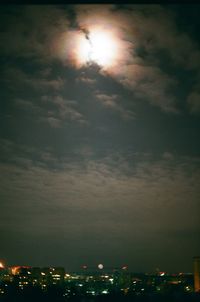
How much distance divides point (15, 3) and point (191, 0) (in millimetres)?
1215

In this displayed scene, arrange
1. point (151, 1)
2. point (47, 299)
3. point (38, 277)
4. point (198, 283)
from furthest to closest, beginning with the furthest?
point (38, 277) < point (198, 283) < point (47, 299) < point (151, 1)

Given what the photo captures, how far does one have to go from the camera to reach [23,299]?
1118 inches

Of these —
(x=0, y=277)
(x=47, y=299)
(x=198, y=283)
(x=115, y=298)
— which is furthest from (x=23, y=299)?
(x=0, y=277)

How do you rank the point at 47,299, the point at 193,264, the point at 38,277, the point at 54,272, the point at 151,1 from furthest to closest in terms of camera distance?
1. the point at 54,272
2. the point at 38,277
3. the point at 193,264
4. the point at 47,299
5. the point at 151,1

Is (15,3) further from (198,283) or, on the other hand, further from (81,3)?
(198,283)

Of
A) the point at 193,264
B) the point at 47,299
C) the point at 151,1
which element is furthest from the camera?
the point at 193,264

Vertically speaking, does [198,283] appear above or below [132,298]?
above

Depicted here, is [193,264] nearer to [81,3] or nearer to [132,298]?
[132,298]

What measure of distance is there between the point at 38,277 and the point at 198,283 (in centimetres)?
3370

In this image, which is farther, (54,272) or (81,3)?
(54,272)

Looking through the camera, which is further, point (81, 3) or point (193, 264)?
point (193, 264)

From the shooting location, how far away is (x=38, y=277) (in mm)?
72625

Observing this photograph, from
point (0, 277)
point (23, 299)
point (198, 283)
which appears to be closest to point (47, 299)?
point (23, 299)

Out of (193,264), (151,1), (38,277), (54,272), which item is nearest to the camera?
(151,1)
